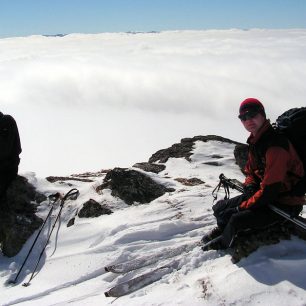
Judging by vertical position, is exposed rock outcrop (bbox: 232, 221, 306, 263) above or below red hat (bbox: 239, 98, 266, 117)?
below

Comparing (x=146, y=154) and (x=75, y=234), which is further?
(x=146, y=154)

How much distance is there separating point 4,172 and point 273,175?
6.72m

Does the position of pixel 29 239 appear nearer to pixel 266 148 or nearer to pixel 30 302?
pixel 30 302

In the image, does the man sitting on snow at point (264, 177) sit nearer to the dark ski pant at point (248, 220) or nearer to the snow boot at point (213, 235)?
the dark ski pant at point (248, 220)

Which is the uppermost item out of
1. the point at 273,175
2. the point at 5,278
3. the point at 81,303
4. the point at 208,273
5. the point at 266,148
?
the point at 266,148

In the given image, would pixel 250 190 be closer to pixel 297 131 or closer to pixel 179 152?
pixel 297 131

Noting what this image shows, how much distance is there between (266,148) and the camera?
5.51 meters

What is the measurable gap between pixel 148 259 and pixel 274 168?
9.12 feet

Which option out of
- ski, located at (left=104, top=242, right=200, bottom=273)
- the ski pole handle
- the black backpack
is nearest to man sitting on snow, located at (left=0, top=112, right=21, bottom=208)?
the ski pole handle

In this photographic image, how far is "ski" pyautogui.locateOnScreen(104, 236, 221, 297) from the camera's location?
229 inches

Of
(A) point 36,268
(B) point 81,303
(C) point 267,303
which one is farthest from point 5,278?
(C) point 267,303

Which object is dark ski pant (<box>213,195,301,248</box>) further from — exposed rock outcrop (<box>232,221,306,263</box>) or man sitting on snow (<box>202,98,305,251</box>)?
exposed rock outcrop (<box>232,221,306,263</box>)

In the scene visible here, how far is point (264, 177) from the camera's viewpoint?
216 inches

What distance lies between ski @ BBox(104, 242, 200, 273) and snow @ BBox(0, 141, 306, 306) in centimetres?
12
